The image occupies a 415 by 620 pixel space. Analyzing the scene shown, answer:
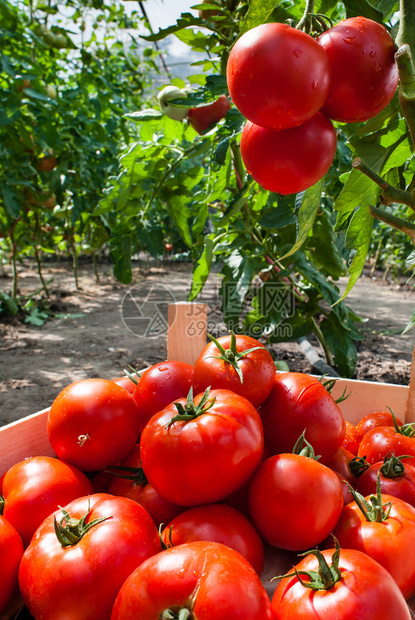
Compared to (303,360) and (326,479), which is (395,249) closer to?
(303,360)

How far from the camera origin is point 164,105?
168 centimetres

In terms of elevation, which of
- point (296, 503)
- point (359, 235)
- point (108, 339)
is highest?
point (359, 235)

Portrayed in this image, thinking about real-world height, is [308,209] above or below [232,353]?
above

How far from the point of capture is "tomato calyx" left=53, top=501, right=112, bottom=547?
2.09 feet

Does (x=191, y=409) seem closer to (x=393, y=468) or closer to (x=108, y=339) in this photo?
(x=393, y=468)

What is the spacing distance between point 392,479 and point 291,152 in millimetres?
643

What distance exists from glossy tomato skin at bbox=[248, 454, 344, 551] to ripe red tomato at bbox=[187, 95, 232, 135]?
117 cm

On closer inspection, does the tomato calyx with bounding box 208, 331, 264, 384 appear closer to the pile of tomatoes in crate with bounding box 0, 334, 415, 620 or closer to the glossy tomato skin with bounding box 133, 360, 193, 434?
the pile of tomatoes in crate with bounding box 0, 334, 415, 620

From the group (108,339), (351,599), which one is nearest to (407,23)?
(351,599)

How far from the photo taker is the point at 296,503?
0.70 metres

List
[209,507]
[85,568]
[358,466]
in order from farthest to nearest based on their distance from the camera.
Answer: [358,466] < [209,507] < [85,568]

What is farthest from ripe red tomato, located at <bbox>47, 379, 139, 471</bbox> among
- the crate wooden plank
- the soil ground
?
the soil ground

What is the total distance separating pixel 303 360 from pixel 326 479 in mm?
2287

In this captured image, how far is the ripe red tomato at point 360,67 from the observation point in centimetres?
53
